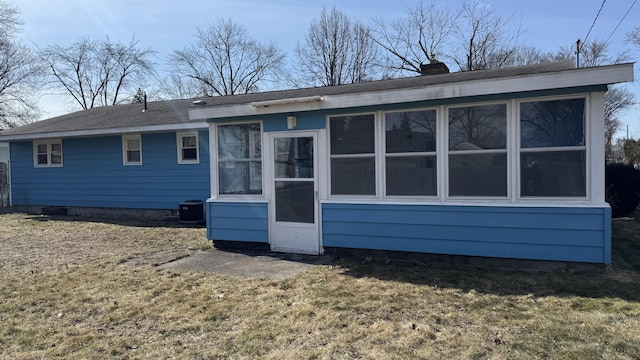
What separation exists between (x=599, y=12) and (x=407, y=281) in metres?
11.1

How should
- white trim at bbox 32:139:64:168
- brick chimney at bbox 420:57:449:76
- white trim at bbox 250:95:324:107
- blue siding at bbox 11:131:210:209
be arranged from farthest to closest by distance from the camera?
white trim at bbox 32:139:64:168 < blue siding at bbox 11:131:210:209 < brick chimney at bbox 420:57:449:76 < white trim at bbox 250:95:324:107

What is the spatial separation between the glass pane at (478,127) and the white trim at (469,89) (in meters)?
0.32

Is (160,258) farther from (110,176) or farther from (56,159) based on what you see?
(56,159)

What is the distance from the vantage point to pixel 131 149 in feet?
42.4

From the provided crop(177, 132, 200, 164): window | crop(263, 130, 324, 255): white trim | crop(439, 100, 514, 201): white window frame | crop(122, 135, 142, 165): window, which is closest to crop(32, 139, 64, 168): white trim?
crop(122, 135, 142, 165): window

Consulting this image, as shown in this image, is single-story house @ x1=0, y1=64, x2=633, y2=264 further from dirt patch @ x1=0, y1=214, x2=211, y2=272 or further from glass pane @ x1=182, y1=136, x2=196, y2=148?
glass pane @ x1=182, y1=136, x2=196, y2=148

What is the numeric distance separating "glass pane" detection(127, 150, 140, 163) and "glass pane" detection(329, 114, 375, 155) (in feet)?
27.0

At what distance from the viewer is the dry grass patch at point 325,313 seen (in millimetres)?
3508

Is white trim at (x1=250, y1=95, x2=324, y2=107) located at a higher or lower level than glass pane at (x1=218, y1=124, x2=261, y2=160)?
higher

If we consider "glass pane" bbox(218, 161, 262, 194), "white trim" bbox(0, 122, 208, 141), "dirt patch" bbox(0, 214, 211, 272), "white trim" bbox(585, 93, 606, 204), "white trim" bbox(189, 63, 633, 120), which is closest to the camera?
"white trim" bbox(189, 63, 633, 120)

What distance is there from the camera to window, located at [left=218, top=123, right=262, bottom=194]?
24.3 ft

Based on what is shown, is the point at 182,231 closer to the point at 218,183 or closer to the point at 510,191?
the point at 218,183

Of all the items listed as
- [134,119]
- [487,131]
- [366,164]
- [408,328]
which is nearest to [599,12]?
[487,131]

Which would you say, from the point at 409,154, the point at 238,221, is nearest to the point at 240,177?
the point at 238,221
